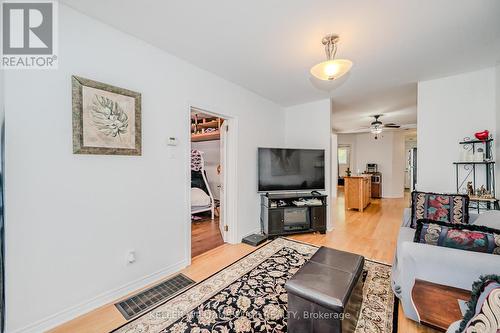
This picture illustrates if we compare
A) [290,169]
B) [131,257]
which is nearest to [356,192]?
[290,169]

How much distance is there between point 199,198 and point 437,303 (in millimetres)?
3971

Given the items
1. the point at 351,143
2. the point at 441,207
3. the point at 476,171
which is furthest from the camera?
the point at 351,143

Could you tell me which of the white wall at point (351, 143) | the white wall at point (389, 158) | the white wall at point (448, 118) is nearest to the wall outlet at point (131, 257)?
the white wall at point (448, 118)

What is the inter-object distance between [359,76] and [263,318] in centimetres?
324

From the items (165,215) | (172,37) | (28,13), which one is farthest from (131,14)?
(165,215)

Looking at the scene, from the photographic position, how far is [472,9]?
1.67 meters

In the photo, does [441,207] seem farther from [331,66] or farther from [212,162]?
[212,162]

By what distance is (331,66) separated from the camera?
6.19 ft

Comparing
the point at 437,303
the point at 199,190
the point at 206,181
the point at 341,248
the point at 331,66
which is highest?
the point at 331,66

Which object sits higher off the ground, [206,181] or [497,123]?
[497,123]

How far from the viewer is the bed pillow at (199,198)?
4480 mm

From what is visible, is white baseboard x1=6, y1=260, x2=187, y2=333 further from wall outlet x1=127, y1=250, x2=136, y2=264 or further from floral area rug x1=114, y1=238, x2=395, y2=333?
floral area rug x1=114, y1=238, x2=395, y2=333

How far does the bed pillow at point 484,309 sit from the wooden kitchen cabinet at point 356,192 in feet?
16.2

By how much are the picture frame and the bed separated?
2.56 meters
